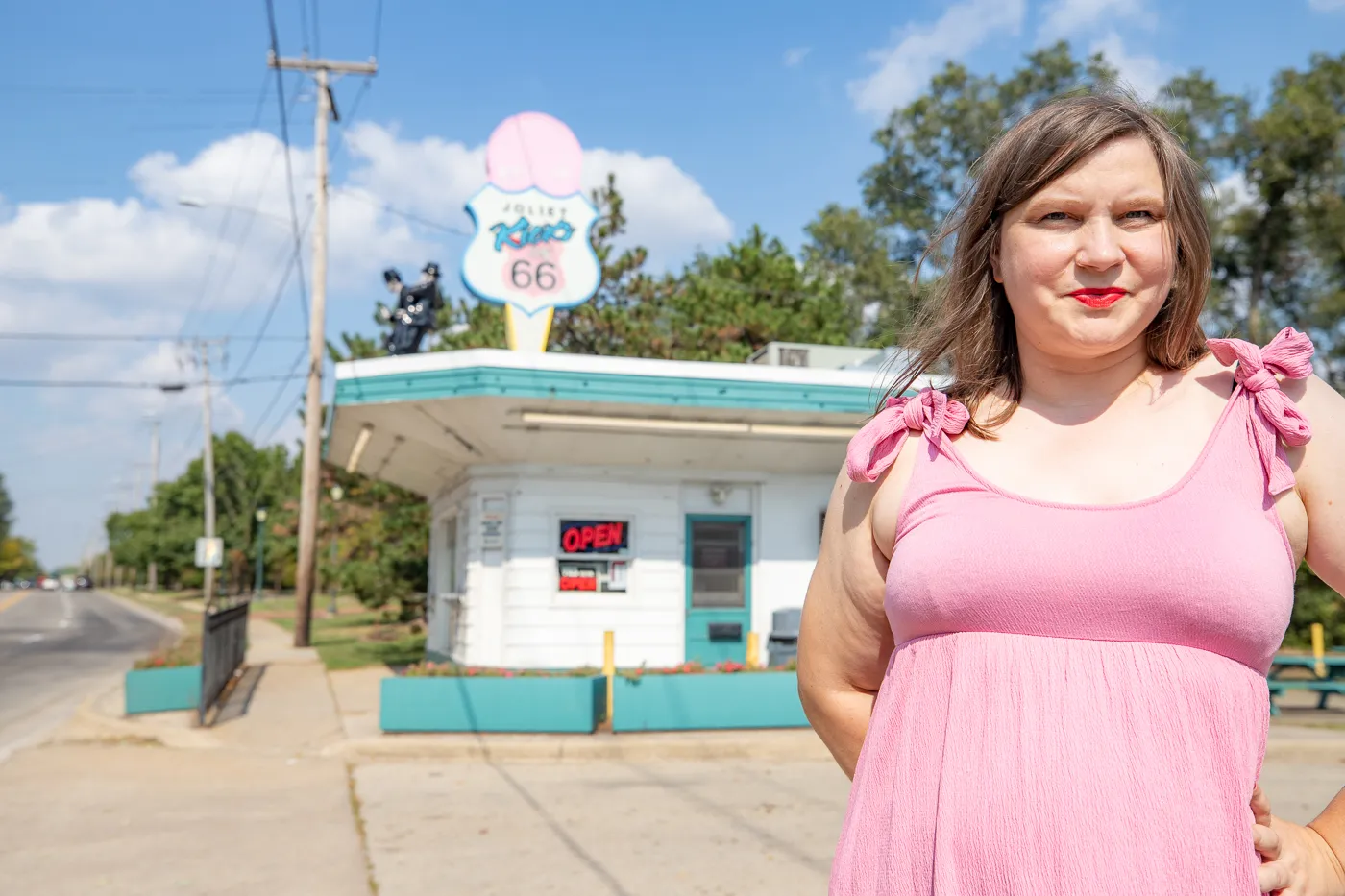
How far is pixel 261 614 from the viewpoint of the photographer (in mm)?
43969

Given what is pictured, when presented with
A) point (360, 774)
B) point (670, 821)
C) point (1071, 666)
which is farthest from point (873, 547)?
point (360, 774)

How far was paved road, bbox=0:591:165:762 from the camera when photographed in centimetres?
1376

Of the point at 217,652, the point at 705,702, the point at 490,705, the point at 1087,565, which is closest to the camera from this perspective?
the point at 1087,565

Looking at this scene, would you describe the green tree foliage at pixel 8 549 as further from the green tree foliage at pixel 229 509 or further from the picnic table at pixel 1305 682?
the picnic table at pixel 1305 682

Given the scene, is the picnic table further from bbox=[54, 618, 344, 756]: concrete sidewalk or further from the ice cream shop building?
bbox=[54, 618, 344, 756]: concrete sidewalk

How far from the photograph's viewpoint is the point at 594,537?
14.2 m

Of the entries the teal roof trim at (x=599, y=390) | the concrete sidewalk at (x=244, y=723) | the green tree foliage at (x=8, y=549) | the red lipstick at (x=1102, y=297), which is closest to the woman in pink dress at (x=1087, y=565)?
the red lipstick at (x=1102, y=297)

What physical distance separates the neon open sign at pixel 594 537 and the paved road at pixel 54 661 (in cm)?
630

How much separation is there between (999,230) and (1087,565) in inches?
21.4

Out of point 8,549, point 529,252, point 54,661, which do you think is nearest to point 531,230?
point 529,252

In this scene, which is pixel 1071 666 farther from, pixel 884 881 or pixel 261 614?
pixel 261 614

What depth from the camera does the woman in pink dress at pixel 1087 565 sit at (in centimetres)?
135

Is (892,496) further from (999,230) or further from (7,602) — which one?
(7,602)

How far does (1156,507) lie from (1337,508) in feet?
0.80
